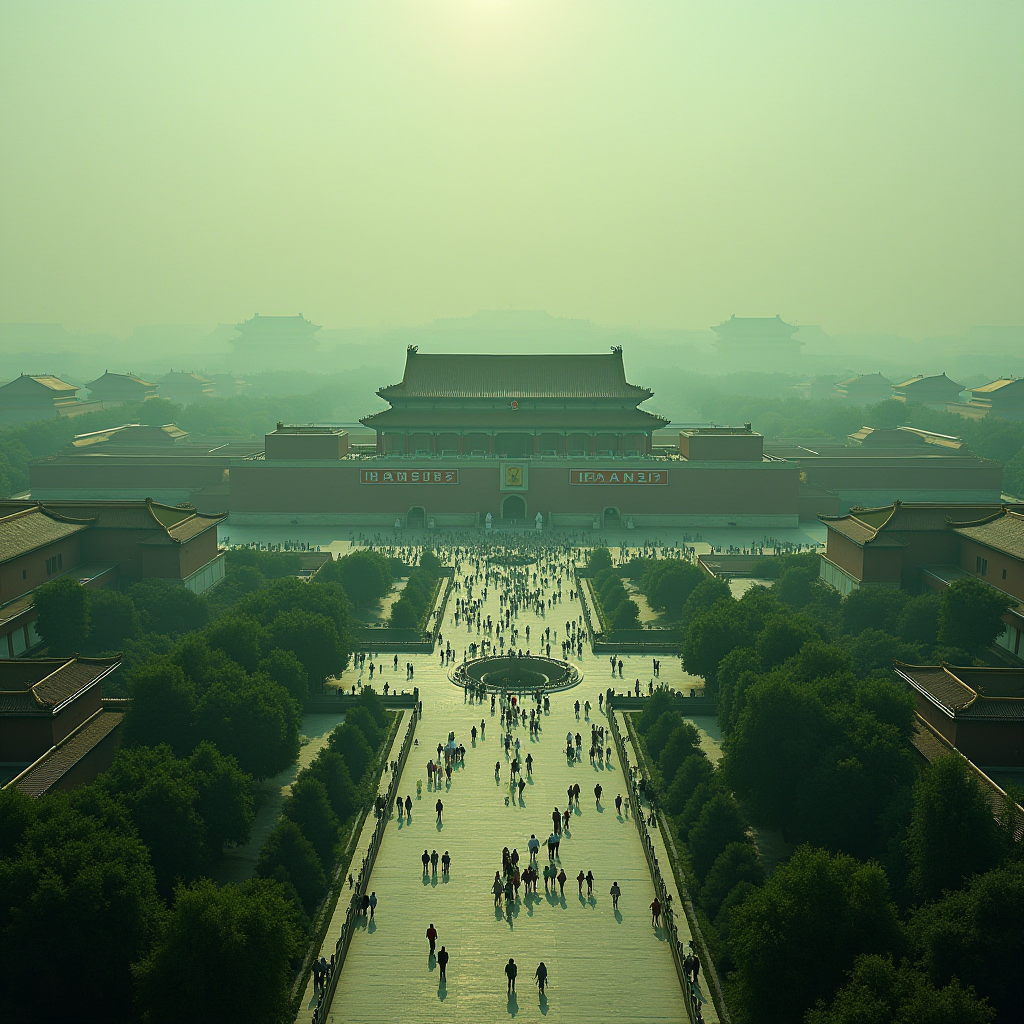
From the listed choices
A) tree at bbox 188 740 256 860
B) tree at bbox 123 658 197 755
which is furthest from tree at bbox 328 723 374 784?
tree at bbox 188 740 256 860

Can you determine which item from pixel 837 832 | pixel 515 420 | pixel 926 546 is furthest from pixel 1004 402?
pixel 837 832

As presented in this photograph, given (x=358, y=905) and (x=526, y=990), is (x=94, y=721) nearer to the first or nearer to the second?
(x=358, y=905)

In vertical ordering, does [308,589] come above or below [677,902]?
above

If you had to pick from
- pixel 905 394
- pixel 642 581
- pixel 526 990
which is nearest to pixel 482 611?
pixel 642 581

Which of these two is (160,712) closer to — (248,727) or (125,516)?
(248,727)

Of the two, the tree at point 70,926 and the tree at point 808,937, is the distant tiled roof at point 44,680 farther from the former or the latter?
the tree at point 808,937

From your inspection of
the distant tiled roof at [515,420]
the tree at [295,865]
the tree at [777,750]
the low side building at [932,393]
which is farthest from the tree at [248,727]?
the low side building at [932,393]
